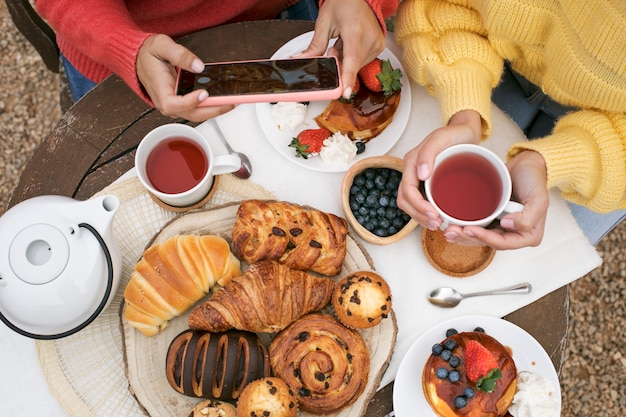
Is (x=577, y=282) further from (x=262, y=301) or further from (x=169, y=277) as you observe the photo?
(x=169, y=277)

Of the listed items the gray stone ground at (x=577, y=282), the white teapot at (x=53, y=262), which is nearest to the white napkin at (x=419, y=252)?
the white teapot at (x=53, y=262)

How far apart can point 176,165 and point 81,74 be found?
641 millimetres

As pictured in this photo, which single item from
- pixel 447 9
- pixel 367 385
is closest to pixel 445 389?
pixel 367 385

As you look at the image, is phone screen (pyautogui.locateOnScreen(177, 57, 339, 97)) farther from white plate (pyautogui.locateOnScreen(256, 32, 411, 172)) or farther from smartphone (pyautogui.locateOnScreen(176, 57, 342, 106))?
white plate (pyautogui.locateOnScreen(256, 32, 411, 172))

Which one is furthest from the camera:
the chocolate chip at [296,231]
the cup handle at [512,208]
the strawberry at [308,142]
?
the strawberry at [308,142]

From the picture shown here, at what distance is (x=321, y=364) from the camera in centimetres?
118

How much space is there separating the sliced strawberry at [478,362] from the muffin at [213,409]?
0.53m

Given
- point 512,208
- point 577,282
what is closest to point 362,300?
point 512,208

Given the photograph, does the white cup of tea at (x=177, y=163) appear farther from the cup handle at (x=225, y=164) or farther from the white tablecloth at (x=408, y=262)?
the white tablecloth at (x=408, y=262)

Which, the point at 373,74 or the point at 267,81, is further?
the point at 373,74

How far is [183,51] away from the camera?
1171mm

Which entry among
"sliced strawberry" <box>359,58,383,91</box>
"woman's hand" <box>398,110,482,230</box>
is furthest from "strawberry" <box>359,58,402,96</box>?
"woman's hand" <box>398,110,482,230</box>

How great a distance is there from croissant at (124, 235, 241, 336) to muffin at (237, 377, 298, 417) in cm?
26

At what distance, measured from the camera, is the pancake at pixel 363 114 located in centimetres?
139
